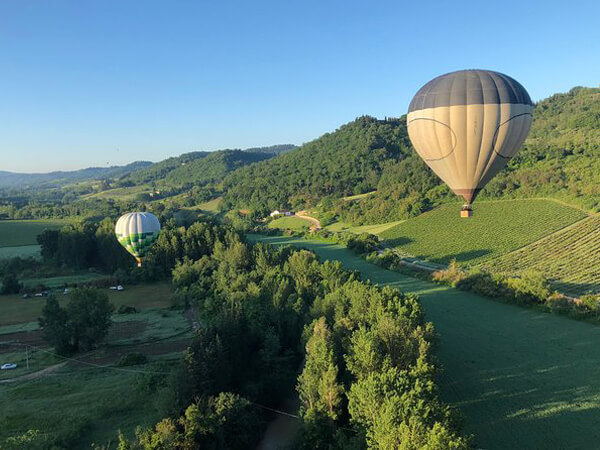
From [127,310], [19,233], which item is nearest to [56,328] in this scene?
[127,310]

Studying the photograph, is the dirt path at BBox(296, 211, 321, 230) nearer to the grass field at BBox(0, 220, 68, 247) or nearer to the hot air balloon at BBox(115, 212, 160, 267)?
the hot air balloon at BBox(115, 212, 160, 267)

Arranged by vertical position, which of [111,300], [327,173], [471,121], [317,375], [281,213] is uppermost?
[327,173]

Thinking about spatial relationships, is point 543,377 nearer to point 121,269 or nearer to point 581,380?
point 581,380

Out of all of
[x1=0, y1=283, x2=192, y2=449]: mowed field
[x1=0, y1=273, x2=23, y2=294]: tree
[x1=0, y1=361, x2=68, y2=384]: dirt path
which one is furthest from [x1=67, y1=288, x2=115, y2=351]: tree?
[x1=0, y1=273, x2=23, y2=294]: tree

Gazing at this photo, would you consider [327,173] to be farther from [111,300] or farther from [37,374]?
[37,374]

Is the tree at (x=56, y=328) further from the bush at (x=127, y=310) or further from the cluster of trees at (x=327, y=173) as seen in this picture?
the cluster of trees at (x=327, y=173)

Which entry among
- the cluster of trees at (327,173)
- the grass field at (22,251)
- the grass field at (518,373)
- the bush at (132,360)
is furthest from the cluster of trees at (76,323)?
the cluster of trees at (327,173)

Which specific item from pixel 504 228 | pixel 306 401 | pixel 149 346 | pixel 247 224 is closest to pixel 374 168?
pixel 247 224
